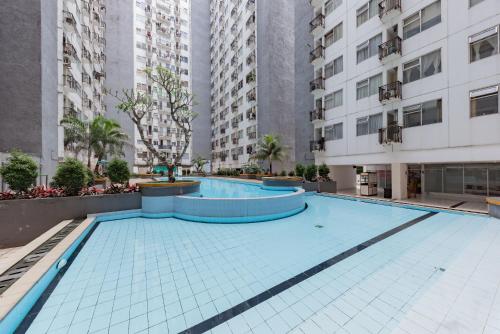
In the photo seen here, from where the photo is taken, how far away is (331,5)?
20344 mm

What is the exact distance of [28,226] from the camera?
331 inches

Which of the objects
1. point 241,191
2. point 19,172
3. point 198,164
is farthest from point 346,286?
point 198,164

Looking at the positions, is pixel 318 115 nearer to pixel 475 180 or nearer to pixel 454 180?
pixel 454 180

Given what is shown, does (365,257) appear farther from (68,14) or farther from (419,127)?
(68,14)

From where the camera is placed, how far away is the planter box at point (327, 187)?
62.8ft

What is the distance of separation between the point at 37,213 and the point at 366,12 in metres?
24.6

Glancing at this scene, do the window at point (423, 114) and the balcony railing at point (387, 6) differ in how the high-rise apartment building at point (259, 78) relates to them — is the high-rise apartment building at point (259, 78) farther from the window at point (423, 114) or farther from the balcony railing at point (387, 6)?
the window at point (423, 114)

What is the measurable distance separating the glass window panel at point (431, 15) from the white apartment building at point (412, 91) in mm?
57

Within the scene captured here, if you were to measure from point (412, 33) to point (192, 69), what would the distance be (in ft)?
167

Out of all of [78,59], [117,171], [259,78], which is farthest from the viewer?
[259,78]

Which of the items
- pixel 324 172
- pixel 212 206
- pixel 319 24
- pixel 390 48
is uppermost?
pixel 319 24

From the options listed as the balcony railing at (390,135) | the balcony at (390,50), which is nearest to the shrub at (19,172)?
the balcony railing at (390,135)

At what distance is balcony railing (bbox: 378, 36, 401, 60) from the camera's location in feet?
48.2

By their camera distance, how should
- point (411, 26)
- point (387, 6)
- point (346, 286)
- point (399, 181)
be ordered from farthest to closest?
1. point (387, 6)
2. point (399, 181)
3. point (411, 26)
4. point (346, 286)
